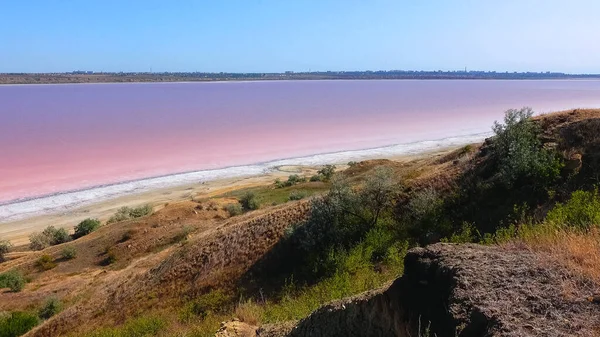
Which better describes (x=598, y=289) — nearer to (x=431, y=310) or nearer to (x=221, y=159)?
(x=431, y=310)

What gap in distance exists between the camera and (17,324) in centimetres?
1655

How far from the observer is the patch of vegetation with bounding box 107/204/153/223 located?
1374 inches

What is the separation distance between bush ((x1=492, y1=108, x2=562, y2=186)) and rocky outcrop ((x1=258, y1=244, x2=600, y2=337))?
27.0ft

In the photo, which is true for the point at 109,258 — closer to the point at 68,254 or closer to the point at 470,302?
the point at 68,254

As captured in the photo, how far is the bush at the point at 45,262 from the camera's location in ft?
85.8

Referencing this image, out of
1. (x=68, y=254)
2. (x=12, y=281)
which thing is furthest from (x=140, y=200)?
(x=12, y=281)

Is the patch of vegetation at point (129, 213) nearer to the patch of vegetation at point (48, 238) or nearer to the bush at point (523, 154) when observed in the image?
the patch of vegetation at point (48, 238)

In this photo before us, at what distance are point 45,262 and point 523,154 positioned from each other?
25.5 m

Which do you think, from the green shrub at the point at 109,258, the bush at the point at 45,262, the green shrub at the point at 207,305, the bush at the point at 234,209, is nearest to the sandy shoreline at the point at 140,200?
the bush at the point at 45,262

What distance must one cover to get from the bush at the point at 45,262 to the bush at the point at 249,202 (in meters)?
12.5

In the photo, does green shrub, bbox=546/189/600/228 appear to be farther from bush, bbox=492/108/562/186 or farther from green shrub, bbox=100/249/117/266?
green shrub, bbox=100/249/117/266

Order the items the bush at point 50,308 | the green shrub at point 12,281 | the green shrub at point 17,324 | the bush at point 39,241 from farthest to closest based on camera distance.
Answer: the bush at point 39,241
the green shrub at point 12,281
the bush at point 50,308
the green shrub at point 17,324

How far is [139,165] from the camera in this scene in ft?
180

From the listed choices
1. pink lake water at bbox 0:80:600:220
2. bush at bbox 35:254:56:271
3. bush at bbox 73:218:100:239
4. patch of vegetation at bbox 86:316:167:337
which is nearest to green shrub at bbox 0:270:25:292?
bush at bbox 35:254:56:271
